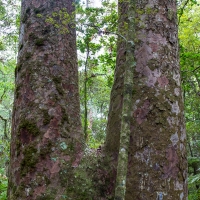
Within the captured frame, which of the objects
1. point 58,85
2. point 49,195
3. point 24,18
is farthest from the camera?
point 24,18

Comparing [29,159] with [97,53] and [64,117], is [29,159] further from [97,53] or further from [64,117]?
[97,53]

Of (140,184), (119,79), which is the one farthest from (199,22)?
(140,184)

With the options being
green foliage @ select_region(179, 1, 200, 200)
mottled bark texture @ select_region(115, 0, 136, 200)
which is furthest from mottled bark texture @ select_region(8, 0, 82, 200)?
green foliage @ select_region(179, 1, 200, 200)

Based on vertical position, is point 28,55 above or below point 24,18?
below

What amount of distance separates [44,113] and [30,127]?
18 cm

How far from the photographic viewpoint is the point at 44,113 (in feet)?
7.94

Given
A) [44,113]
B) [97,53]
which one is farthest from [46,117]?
[97,53]

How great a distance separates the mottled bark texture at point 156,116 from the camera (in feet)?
6.95

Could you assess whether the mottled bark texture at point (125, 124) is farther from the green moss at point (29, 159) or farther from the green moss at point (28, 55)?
the green moss at point (28, 55)

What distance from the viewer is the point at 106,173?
95.1 inches

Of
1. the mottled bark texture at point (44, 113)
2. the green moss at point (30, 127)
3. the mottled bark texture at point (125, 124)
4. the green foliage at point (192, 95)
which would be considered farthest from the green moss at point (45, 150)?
the green foliage at point (192, 95)

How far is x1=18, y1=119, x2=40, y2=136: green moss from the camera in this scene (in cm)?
236

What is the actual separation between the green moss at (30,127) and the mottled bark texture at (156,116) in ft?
2.38

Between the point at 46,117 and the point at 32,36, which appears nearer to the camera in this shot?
the point at 46,117
